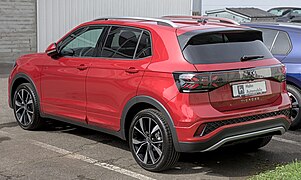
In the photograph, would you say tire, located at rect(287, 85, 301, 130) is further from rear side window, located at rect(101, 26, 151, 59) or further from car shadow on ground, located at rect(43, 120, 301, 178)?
rear side window, located at rect(101, 26, 151, 59)

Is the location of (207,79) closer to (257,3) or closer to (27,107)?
(27,107)

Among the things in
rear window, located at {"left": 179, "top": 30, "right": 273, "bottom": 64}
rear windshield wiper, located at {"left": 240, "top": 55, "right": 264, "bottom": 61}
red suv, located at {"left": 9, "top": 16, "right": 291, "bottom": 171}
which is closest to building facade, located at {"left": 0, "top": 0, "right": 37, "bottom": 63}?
red suv, located at {"left": 9, "top": 16, "right": 291, "bottom": 171}

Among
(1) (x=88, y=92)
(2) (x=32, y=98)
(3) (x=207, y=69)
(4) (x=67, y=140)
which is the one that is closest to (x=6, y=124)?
(2) (x=32, y=98)

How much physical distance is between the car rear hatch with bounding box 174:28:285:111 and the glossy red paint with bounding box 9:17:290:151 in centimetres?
2

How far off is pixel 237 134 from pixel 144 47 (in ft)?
4.71

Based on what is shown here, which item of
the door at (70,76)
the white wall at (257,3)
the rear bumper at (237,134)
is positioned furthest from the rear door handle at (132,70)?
the white wall at (257,3)

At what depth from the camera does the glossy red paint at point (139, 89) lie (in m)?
5.02

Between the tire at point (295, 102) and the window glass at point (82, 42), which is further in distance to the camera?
the tire at point (295, 102)

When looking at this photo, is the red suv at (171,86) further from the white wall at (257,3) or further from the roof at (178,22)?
the white wall at (257,3)

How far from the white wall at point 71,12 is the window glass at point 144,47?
373 inches

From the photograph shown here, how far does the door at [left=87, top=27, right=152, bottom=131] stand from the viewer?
18.2ft

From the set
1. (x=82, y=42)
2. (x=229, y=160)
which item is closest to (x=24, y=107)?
(x=82, y=42)

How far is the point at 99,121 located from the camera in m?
6.00

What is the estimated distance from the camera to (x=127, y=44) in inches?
229
